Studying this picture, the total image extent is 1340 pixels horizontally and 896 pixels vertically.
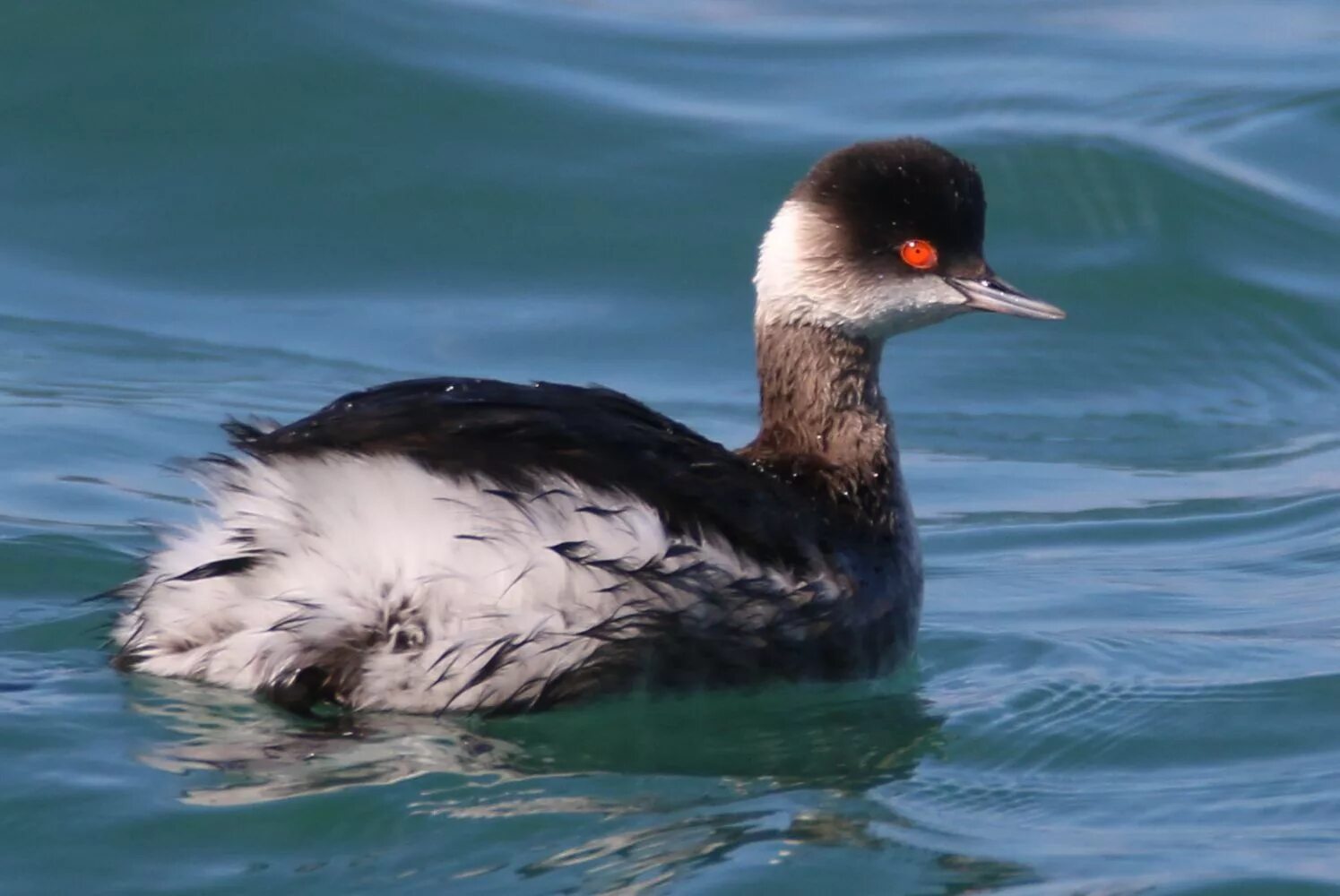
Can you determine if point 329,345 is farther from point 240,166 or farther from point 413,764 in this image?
point 413,764

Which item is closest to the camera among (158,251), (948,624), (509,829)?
(509,829)

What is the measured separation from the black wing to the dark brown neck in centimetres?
50

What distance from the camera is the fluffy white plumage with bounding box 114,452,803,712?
15.8 feet

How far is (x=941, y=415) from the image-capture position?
28.8ft

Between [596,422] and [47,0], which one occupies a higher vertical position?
[47,0]

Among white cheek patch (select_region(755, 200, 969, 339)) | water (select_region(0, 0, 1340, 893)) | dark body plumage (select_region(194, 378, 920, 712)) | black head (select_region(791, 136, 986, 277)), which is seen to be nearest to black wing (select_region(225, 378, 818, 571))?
dark body plumage (select_region(194, 378, 920, 712))

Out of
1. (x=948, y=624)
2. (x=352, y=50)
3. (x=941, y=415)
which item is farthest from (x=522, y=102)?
(x=948, y=624)

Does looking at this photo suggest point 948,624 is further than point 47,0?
No

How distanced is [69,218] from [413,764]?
543 centimetres

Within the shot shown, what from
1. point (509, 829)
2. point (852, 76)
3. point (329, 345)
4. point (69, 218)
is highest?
point (852, 76)

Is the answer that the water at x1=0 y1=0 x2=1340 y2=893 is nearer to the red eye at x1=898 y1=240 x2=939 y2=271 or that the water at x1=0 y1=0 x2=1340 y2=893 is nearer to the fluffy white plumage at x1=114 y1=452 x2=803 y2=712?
the fluffy white plumage at x1=114 y1=452 x2=803 y2=712

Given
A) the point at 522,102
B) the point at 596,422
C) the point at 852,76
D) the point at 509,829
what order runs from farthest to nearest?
the point at 852,76, the point at 522,102, the point at 596,422, the point at 509,829

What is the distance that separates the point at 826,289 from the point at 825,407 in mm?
299

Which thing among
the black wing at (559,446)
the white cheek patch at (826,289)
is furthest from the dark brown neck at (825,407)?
the black wing at (559,446)
